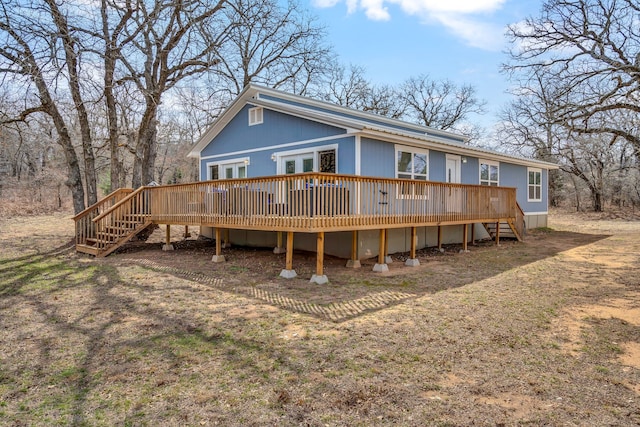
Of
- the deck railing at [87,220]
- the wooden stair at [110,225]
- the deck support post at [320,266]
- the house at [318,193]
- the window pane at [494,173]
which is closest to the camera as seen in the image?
the deck support post at [320,266]

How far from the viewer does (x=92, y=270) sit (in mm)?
8727

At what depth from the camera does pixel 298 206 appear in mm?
7457

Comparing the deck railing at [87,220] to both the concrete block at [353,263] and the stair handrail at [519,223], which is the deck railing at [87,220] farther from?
the stair handrail at [519,223]

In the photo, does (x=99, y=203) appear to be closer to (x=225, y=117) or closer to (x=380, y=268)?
(x=225, y=117)

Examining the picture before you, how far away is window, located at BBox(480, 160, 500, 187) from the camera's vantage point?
592 inches

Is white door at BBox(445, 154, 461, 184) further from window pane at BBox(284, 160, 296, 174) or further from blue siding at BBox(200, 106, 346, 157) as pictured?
window pane at BBox(284, 160, 296, 174)

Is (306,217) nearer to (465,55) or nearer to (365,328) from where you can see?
(365,328)

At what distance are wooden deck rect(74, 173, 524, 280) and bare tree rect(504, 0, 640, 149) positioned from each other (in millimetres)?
3495

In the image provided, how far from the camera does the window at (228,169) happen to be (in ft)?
44.5

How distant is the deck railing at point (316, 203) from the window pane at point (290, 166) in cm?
258

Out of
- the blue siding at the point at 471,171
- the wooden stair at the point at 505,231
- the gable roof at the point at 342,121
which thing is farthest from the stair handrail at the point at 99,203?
the wooden stair at the point at 505,231

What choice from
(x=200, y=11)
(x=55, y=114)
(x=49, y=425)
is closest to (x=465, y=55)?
(x=200, y=11)

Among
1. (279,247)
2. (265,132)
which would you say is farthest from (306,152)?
(279,247)

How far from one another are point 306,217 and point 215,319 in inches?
104
